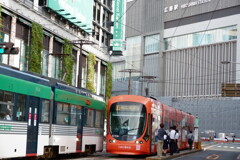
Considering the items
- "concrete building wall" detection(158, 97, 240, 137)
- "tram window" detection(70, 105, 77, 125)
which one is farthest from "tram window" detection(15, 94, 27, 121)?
"concrete building wall" detection(158, 97, 240, 137)

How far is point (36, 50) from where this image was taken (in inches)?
1553

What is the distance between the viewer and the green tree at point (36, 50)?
1532 inches

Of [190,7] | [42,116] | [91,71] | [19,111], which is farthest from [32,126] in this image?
[190,7]

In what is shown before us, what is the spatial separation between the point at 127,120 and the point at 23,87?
9077 mm

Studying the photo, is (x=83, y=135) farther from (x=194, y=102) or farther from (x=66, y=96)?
(x=194, y=102)

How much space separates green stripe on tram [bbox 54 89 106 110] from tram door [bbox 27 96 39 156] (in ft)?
6.28

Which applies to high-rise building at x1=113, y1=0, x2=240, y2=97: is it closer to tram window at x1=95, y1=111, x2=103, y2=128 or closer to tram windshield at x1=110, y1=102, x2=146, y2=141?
tram window at x1=95, y1=111, x2=103, y2=128

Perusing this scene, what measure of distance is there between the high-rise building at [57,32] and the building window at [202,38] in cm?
3466

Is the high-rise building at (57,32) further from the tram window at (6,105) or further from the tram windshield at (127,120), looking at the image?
the tram window at (6,105)

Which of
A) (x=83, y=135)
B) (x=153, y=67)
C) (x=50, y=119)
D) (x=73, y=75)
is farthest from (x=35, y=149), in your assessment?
(x=153, y=67)

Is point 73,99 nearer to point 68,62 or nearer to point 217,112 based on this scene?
point 68,62

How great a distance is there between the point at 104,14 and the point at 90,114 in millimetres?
44130

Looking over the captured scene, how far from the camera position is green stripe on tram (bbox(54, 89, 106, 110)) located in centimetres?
1900

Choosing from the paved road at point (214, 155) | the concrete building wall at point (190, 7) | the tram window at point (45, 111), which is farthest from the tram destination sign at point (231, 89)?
the concrete building wall at point (190, 7)
